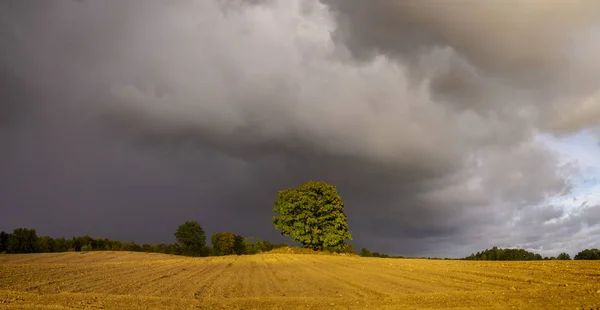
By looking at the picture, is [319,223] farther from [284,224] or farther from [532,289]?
[532,289]

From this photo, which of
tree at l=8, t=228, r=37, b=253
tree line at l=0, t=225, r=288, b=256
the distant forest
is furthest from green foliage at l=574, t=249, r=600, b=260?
tree at l=8, t=228, r=37, b=253

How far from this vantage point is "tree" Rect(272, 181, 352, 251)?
78875mm

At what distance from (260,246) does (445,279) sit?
311 ft

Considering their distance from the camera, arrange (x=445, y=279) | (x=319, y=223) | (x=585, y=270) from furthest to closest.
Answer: (x=319, y=223)
(x=445, y=279)
(x=585, y=270)

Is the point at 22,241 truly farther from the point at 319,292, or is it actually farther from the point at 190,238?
the point at 319,292

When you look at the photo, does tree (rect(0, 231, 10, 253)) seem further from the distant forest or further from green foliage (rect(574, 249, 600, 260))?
green foliage (rect(574, 249, 600, 260))

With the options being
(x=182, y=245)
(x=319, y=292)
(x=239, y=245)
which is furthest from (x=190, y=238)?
(x=319, y=292)

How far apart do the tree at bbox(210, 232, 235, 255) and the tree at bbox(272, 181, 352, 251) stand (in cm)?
5980

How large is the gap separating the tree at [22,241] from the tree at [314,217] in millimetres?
65975

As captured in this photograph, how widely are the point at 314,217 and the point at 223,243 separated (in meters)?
65.5

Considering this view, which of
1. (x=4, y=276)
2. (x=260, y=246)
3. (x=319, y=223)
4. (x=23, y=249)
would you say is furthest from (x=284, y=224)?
(x=23, y=249)

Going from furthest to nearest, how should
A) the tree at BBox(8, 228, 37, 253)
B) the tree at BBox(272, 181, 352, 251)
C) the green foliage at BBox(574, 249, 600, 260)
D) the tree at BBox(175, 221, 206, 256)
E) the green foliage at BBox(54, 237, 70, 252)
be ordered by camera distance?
1. the green foliage at BBox(54, 237, 70, 252)
2. the tree at BBox(175, 221, 206, 256)
3. the tree at BBox(8, 228, 37, 253)
4. the tree at BBox(272, 181, 352, 251)
5. the green foliage at BBox(574, 249, 600, 260)

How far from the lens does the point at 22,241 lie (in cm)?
10462

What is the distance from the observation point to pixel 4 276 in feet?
96.0
